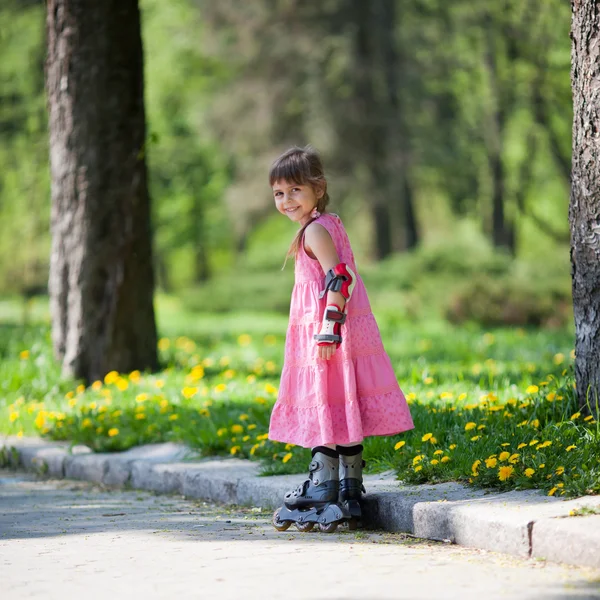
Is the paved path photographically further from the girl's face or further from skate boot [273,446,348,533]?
the girl's face

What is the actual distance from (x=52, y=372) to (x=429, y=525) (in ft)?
19.0

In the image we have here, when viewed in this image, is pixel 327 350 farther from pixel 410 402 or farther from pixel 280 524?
pixel 410 402

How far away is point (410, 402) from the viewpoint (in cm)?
646

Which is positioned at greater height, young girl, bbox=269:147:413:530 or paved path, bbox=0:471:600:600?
young girl, bbox=269:147:413:530

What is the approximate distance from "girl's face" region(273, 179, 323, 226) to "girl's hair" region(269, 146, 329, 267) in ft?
0.07

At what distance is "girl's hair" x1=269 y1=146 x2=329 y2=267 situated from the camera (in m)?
4.75

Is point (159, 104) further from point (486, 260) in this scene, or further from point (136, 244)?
→ point (136, 244)

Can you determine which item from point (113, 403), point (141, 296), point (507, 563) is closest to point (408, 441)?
point (507, 563)

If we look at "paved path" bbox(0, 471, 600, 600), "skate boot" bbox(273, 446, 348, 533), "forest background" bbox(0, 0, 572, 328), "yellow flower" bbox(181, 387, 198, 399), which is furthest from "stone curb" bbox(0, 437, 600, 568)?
"forest background" bbox(0, 0, 572, 328)

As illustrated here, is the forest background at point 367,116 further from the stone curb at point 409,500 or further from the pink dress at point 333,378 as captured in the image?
the pink dress at point 333,378

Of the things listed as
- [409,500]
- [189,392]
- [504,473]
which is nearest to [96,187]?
[189,392]

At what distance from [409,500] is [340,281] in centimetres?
108

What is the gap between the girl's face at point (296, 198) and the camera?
477 centimetres

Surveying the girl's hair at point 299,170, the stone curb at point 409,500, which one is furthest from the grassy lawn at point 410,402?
the girl's hair at point 299,170
